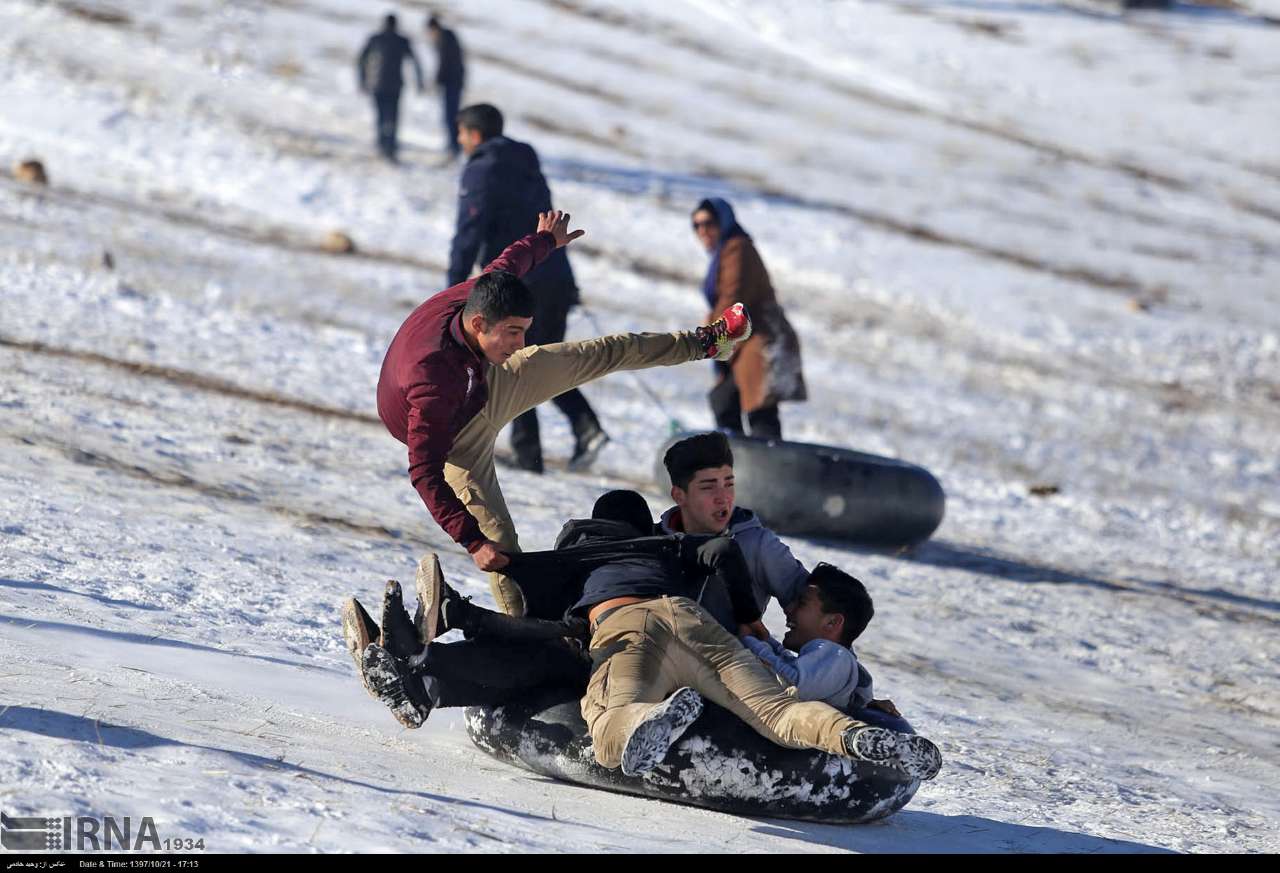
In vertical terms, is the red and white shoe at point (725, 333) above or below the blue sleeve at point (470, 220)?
above

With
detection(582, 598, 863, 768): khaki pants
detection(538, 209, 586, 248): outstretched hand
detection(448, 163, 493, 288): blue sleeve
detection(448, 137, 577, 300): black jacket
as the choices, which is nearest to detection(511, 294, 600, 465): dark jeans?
detection(448, 137, 577, 300): black jacket

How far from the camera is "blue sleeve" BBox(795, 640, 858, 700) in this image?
4.64 meters

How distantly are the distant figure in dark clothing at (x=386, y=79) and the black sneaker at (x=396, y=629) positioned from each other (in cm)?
1256

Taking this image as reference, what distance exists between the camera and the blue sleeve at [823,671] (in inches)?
183

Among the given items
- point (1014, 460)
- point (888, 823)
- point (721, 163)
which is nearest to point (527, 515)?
point (888, 823)

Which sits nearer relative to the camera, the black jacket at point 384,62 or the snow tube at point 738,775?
the snow tube at point 738,775

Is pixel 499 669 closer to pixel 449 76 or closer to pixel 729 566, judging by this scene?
pixel 729 566

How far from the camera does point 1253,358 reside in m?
14.4

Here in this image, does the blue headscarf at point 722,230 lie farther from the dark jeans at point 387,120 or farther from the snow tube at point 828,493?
the dark jeans at point 387,120

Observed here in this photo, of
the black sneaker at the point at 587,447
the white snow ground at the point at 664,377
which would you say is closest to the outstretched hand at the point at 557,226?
the white snow ground at the point at 664,377

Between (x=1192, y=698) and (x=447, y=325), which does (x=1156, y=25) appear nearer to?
(x=1192, y=698)

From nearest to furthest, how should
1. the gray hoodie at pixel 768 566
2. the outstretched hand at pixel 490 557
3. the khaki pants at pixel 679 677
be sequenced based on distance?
1. the khaki pants at pixel 679 677
2. the outstretched hand at pixel 490 557
3. the gray hoodie at pixel 768 566

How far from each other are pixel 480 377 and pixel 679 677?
1.23 metres

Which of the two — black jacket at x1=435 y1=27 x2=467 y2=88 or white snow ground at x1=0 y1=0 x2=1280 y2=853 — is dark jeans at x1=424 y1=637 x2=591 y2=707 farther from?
black jacket at x1=435 y1=27 x2=467 y2=88
